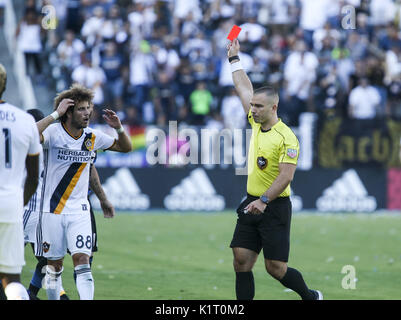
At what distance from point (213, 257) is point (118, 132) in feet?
18.3

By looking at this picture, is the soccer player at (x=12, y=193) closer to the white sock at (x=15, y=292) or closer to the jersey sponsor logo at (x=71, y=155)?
the white sock at (x=15, y=292)

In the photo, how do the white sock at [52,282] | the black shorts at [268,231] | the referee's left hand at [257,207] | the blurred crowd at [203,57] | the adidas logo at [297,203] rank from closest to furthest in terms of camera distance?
1. the referee's left hand at [257,207]
2. the black shorts at [268,231]
3. the white sock at [52,282]
4. the adidas logo at [297,203]
5. the blurred crowd at [203,57]

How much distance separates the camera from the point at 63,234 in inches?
334

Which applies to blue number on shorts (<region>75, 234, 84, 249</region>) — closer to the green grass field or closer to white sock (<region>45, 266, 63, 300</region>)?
white sock (<region>45, 266, 63, 300</region>)

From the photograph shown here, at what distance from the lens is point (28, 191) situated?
692 cm

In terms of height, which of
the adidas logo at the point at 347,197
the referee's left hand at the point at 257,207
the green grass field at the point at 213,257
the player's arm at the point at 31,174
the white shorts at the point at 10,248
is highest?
the player's arm at the point at 31,174

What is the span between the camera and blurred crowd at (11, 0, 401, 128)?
2203 cm

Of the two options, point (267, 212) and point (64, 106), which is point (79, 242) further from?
point (267, 212)

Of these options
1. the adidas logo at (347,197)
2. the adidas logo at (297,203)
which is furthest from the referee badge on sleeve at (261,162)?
the adidas logo at (347,197)

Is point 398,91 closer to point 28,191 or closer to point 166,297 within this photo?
point 166,297

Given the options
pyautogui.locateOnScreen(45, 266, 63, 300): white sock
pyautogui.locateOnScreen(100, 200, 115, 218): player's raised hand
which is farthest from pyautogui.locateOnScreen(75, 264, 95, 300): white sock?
pyautogui.locateOnScreen(100, 200, 115, 218): player's raised hand

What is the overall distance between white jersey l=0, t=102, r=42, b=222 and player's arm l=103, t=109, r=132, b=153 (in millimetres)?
2043

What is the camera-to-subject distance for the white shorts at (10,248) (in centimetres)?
663
